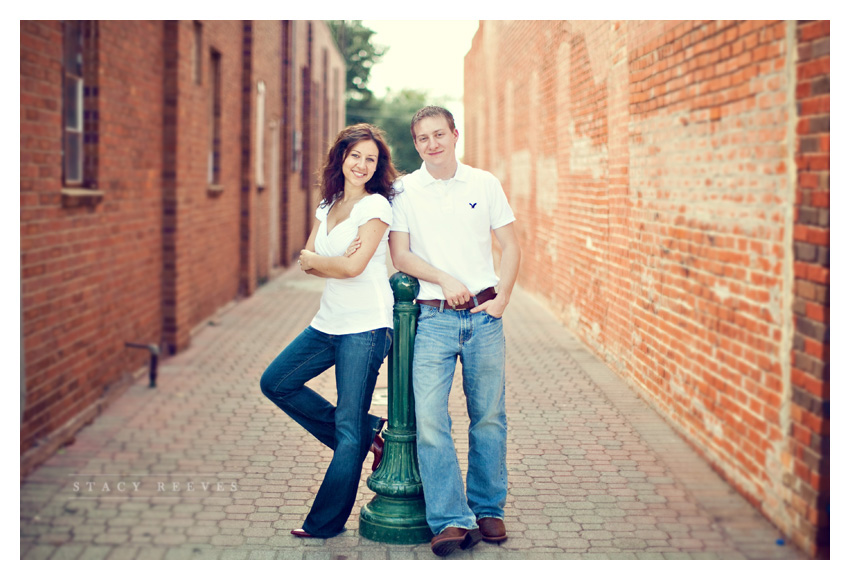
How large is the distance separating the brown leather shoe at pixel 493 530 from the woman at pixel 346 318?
58cm

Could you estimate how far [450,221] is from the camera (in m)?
3.70

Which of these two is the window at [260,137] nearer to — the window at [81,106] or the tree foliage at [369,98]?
the window at [81,106]

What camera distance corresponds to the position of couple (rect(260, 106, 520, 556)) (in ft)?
12.0

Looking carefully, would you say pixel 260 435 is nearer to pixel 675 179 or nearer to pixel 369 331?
pixel 369 331

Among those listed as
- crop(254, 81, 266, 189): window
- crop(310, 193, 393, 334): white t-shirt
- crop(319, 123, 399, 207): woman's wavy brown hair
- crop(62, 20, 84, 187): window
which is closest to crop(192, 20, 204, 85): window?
crop(254, 81, 266, 189): window

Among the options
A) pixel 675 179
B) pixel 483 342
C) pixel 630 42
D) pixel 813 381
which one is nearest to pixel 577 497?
pixel 483 342

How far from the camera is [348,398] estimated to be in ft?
12.2

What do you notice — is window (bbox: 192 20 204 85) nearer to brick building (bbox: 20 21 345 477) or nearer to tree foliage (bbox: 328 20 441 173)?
brick building (bbox: 20 21 345 477)

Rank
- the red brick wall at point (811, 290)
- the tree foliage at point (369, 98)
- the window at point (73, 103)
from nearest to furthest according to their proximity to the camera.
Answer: the red brick wall at point (811, 290), the window at point (73, 103), the tree foliage at point (369, 98)

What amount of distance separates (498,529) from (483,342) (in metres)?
0.82

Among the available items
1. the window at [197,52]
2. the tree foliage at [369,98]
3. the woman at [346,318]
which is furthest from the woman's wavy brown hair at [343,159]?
the tree foliage at [369,98]

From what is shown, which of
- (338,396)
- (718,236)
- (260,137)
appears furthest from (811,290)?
(260,137)

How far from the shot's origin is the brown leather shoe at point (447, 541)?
141 inches

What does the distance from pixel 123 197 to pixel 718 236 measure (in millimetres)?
4650
